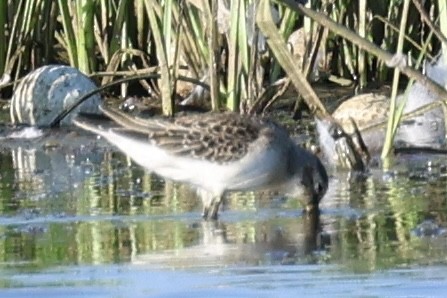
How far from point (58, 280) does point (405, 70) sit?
223 centimetres

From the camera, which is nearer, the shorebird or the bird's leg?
the bird's leg

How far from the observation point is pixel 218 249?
20.9ft

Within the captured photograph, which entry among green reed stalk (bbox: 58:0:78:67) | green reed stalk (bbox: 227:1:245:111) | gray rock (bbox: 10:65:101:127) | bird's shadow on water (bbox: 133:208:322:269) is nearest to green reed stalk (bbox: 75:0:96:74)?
green reed stalk (bbox: 58:0:78:67)

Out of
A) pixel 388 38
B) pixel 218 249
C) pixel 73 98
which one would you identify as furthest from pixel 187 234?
pixel 388 38

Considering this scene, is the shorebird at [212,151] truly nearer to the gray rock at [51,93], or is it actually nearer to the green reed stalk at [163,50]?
the green reed stalk at [163,50]

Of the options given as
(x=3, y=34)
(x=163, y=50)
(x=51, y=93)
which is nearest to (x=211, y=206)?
(x=163, y=50)

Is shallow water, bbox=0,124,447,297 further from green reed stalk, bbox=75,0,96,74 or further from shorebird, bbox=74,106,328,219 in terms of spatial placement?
green reed stalk, bbox=75,0,96,74

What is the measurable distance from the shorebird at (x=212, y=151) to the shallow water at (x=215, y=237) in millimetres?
149

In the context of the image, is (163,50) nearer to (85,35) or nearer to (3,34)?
(85,35)

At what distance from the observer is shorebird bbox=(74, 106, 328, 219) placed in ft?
24.4

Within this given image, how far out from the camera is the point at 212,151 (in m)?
7.45

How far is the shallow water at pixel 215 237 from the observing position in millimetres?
5422

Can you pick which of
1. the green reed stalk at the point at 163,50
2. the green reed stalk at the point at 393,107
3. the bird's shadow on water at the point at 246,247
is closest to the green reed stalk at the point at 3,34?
the green reed stalk at the point at 163,50

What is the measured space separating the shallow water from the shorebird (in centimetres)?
15
